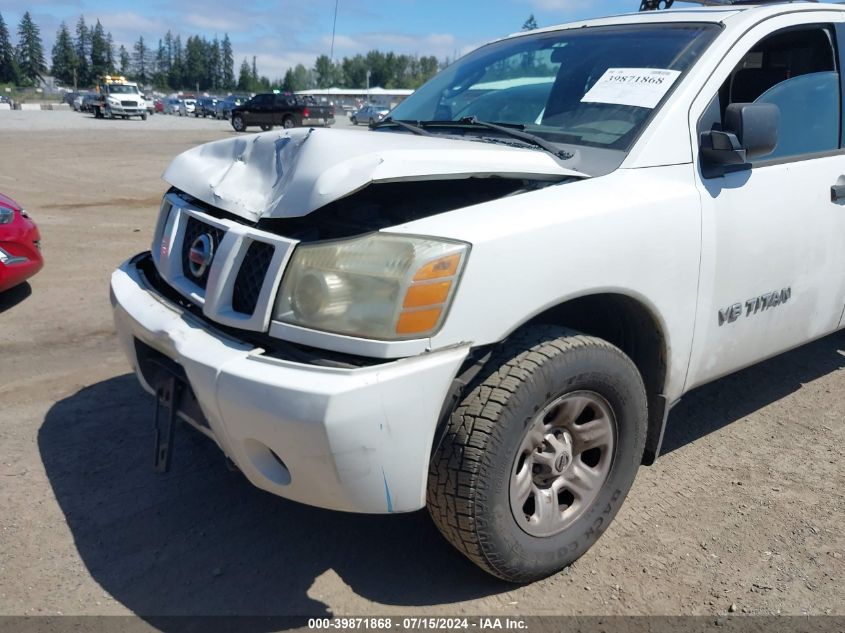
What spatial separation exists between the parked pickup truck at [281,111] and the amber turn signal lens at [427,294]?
33286mm

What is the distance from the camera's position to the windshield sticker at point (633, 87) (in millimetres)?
2779

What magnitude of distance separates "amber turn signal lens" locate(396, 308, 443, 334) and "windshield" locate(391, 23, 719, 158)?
3.68ft

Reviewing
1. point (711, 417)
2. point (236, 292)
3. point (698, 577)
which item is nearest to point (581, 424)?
point (698, 577)

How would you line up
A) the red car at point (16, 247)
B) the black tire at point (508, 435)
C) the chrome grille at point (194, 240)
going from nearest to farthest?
the black tire at point (508, 435)
the chrome grille at point (194, 240)
the red car at point (16, 247)

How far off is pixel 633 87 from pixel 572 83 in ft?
1.33

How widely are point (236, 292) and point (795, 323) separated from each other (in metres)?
2.45

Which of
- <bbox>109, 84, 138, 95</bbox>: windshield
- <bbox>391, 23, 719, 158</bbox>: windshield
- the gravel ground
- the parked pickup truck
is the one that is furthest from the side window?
<bbox>109, 84, 138, 95</bbox>: windshield

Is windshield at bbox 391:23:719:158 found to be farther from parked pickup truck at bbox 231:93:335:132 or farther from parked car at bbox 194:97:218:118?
parked car at bbox 194:97:218:118

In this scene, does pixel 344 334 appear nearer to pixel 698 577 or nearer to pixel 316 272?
pixel 316 272

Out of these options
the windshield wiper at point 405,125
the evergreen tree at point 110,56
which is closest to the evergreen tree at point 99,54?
the evergreen tree at point 110,56

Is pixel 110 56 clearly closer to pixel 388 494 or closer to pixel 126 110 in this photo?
pixel 126 110

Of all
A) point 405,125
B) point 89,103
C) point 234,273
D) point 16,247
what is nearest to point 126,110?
point 89,103

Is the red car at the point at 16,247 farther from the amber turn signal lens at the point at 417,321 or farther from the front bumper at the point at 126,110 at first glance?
the front bumper at the point at 126,110

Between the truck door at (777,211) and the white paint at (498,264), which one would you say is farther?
the truck door at (777,211)
